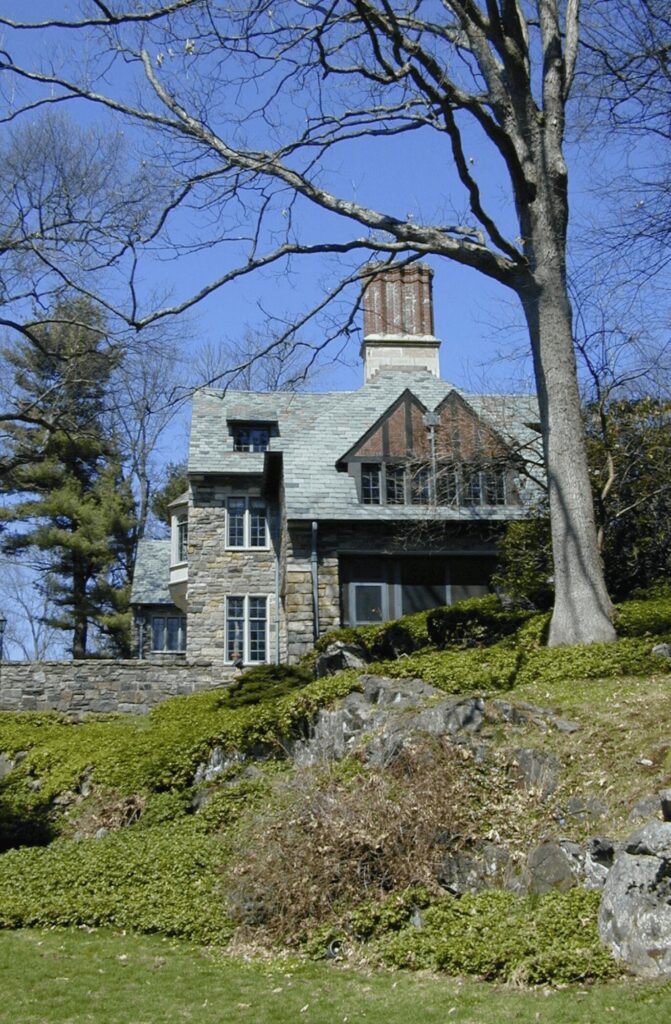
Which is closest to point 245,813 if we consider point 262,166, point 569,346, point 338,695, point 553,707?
point 338,695

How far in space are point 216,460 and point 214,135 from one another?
12624 millimetres

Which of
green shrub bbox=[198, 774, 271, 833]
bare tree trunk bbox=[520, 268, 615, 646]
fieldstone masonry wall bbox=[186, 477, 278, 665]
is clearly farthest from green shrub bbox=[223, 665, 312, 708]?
fieldstone masonry wall bbox=[186, 477, 278, 665]

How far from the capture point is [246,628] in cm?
2577

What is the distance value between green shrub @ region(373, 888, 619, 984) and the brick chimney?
1956cm

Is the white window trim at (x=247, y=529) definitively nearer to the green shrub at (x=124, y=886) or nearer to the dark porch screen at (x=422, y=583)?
the dark porch screen at (x=422, y=583)

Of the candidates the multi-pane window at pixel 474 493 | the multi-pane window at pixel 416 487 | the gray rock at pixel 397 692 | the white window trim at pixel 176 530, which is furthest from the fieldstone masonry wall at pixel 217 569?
the gray rock at pixel 397 692

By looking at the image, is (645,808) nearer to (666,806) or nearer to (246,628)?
(666,806)

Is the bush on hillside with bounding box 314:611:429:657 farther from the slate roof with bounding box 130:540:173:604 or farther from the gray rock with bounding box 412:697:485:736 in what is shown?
the slate roof with bounding box 130:540:173:604

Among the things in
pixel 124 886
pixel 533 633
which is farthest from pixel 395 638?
pixel 124 886

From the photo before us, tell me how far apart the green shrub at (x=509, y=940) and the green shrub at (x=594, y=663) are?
167 inches

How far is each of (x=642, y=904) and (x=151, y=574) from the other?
1029 inches

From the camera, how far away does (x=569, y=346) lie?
14.2 metres

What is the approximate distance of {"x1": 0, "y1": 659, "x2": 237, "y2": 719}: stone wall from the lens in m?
21.1

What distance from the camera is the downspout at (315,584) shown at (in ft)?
71.9
